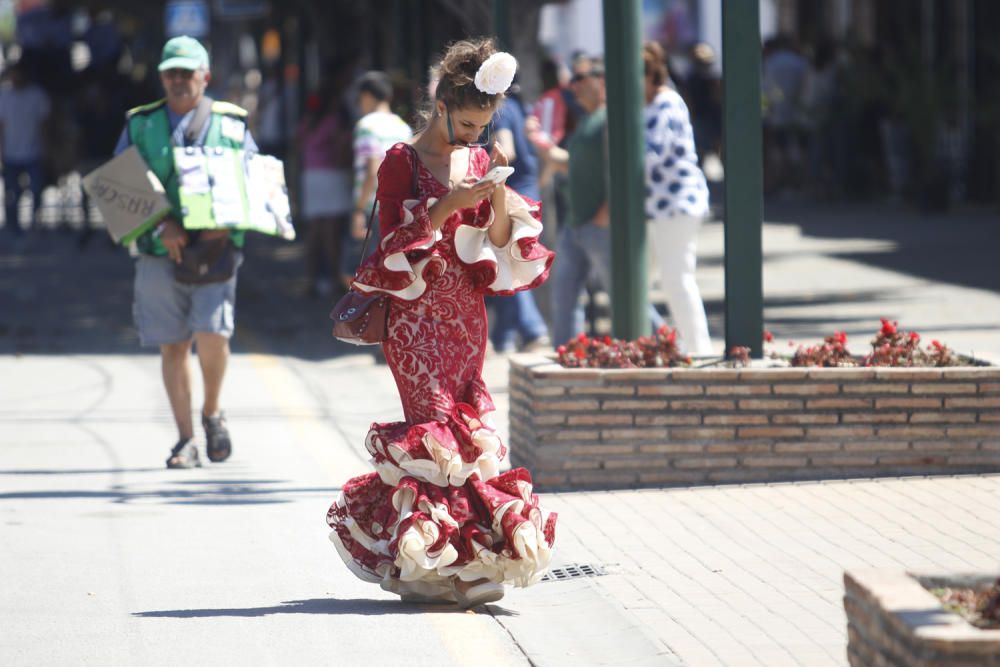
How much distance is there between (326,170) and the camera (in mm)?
16750

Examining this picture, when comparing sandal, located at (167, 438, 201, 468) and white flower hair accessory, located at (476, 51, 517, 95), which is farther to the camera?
sandal, located at (167, 438, 201, 468)

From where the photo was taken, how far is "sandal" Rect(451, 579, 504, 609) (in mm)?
6438

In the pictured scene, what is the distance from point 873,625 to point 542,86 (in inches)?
420

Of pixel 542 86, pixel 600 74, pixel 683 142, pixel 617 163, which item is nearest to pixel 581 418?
pixel 617 163

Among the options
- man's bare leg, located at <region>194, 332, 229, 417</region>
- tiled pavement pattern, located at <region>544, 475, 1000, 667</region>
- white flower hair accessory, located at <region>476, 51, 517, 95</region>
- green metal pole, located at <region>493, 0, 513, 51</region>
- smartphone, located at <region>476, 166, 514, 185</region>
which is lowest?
tiled pavement pattern, located at <region>544, 475, 1000, 667</region>

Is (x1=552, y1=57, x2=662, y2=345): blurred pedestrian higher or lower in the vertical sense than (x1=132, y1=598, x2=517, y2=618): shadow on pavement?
higher

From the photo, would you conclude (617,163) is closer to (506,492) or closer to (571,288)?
(571,288)

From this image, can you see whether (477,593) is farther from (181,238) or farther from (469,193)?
(181,238)

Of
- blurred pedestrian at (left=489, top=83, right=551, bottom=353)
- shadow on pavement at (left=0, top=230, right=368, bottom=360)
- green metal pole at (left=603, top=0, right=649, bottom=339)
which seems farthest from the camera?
shadow on pavement at (left=0, top=230, right=368, bottom=360)

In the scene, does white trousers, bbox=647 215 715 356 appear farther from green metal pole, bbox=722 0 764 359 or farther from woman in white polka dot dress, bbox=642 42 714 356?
green metal pole, bbox=722 0 764 359

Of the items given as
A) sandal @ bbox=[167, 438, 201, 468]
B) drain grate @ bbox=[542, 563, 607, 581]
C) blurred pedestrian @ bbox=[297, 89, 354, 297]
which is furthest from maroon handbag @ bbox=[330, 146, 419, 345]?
blurred pedestrian @ bbox=[297, 89, 354, 297]

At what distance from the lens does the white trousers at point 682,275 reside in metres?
10.6

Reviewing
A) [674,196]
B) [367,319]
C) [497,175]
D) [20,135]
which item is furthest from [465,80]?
[20,135]

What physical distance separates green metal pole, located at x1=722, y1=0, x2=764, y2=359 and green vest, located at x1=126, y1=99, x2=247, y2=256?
223 centimetres
